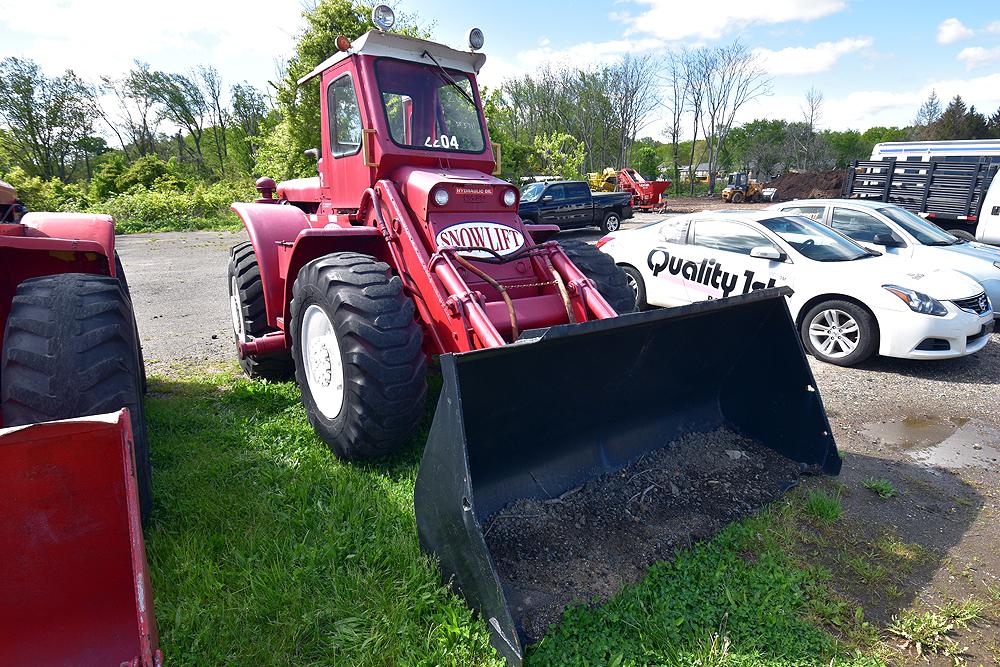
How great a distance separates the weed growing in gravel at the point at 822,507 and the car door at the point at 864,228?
550 centimetres

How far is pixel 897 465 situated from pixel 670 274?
369 centimetres

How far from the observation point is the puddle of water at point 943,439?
4080 mm

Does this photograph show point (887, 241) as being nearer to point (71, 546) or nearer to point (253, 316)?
point (253, 316)

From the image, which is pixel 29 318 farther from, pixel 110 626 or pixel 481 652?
pixel 481 652

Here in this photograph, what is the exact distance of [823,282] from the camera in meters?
5.97

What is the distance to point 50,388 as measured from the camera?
229 cm

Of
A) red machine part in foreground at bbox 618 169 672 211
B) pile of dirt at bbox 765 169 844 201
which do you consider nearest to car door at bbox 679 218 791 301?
red machine part in foreground at bbox 618 169 672 211

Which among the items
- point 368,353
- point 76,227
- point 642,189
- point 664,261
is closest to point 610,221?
point 642,189

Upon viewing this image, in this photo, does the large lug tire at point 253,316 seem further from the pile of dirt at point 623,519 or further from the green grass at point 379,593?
the pile of dirt at point 623,519

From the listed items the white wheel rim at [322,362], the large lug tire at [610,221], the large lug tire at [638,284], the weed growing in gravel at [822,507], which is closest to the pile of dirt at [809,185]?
the large lug tire at [610,221]

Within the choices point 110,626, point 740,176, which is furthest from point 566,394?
point 740,176

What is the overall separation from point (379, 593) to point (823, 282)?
217 inches

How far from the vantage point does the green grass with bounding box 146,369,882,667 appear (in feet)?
7.36

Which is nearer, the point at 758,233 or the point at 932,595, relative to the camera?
the point at 932,595
